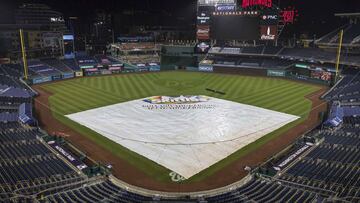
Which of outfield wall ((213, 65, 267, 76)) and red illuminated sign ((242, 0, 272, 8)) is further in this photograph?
outfield wall ((213, 65, 267, 76))

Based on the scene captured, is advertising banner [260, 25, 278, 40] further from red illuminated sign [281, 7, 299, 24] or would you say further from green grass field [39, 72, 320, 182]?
green grass field [39, 72, 320, 182]

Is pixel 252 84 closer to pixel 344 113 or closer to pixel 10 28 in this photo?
pixel 344 113

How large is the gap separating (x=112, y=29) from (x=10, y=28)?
112 ft

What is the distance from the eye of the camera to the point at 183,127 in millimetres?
33250

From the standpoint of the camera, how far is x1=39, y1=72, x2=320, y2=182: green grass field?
1064 inches

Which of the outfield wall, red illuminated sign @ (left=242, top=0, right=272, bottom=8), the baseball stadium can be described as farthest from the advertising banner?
the outfield wall

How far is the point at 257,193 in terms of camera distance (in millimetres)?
18766

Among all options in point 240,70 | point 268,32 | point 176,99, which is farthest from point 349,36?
point 176,99

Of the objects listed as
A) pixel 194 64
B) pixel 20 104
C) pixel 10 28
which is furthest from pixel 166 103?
pixel 10 28

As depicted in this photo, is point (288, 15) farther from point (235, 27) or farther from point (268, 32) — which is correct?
point (235, 27)

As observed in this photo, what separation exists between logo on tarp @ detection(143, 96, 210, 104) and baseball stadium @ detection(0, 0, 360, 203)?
383 mm

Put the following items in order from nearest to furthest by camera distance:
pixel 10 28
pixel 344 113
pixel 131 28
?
pixel 344 113 < pixel 10 28 < pixel 131 28

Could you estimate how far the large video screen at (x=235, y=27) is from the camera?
6434 centimetres

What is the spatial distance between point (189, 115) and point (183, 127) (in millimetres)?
4634
